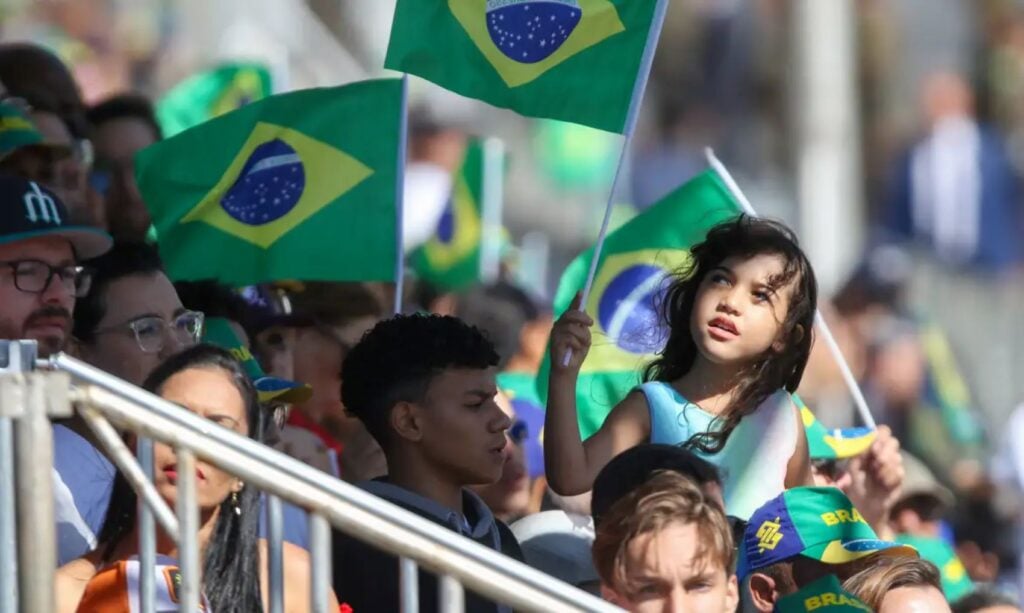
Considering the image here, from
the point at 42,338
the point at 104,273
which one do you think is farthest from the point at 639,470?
the point at 104,273

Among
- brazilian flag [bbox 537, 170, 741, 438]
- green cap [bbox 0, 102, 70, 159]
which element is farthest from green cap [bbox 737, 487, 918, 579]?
green cap [bbox 0, 102, 70, 159]

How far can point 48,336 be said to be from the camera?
5.61 metres

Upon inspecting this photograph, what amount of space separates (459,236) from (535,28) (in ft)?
17.5

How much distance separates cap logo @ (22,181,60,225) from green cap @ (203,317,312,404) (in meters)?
0.49

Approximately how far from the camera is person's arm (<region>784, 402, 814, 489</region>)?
6.07 m

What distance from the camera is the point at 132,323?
611 cm

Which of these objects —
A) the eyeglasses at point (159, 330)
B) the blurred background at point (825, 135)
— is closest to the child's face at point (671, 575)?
the eyeglasses at point (159, 330)

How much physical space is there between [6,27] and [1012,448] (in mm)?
7522

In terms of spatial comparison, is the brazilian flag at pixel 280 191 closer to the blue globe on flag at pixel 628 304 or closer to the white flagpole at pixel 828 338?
the blue globe on flag at pixel 628 304

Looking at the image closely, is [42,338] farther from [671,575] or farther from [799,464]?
[799,464]

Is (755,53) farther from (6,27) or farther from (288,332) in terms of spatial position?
(288,332)

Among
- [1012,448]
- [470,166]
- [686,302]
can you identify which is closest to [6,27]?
[470,166]

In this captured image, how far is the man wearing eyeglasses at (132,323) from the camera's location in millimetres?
6094

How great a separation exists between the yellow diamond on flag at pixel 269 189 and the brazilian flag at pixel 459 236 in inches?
148
